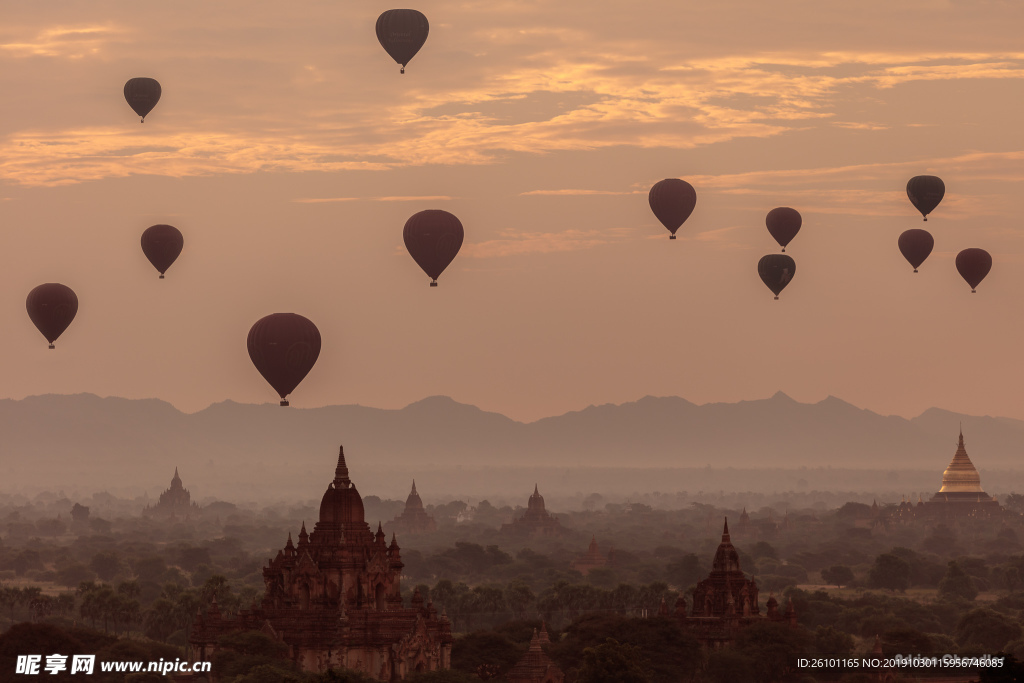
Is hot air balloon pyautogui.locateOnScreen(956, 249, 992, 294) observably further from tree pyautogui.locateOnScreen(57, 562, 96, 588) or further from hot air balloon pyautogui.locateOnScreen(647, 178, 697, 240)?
tree pyautogui.locateOnScreen(57, 562, 96, 588)

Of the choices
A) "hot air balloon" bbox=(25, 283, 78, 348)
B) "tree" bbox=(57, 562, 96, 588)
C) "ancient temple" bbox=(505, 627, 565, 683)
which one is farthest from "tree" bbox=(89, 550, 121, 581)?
"ancient temple" bbox=(505, 627, 565, 683)

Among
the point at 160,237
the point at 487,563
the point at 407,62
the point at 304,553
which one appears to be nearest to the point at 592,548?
the point at 487,563

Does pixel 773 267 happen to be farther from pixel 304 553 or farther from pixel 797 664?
pixel 304 553

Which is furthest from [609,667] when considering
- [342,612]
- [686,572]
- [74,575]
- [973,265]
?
[74,575]

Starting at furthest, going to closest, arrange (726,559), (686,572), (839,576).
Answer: (839,576) < (686,572) < (726,559)

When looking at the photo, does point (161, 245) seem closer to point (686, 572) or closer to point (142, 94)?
point (142, 94)

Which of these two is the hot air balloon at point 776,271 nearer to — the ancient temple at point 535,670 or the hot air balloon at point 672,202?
the hot air balloon at point 672,202
